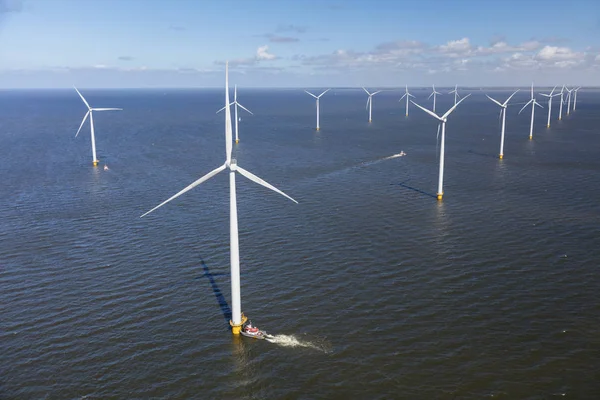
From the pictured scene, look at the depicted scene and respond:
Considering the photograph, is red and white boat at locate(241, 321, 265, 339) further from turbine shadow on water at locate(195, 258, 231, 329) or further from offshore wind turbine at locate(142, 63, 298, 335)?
turbine shadow on water at locate(195, 258, 231, 329)

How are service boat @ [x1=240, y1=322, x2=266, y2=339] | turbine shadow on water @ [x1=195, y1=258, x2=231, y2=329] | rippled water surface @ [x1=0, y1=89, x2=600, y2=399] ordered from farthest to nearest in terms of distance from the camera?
turbine shadow on water @ [x1=195, y1=258, x2=231, y2=329], service boat @ [x1=240, y1=322, x2=266, y2=339], rippled water surface @ [x1=0, y1=89, x2=600, y2=399]

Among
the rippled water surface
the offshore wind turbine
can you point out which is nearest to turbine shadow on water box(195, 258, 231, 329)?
the rippled water surface

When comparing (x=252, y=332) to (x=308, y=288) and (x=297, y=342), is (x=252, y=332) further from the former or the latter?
(x=308, y=288)

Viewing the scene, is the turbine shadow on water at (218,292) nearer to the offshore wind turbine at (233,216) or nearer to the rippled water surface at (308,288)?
the rippled water surface at (308,288)

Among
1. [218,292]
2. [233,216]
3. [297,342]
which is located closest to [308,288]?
[218,292]

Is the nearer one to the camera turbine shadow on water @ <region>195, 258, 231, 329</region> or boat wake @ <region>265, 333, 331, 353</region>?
boat wake @ <region>265, 333, 331, 353</region>

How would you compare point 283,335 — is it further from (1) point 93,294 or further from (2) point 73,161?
(2) point 73,161

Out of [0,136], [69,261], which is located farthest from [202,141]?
[69,261]
